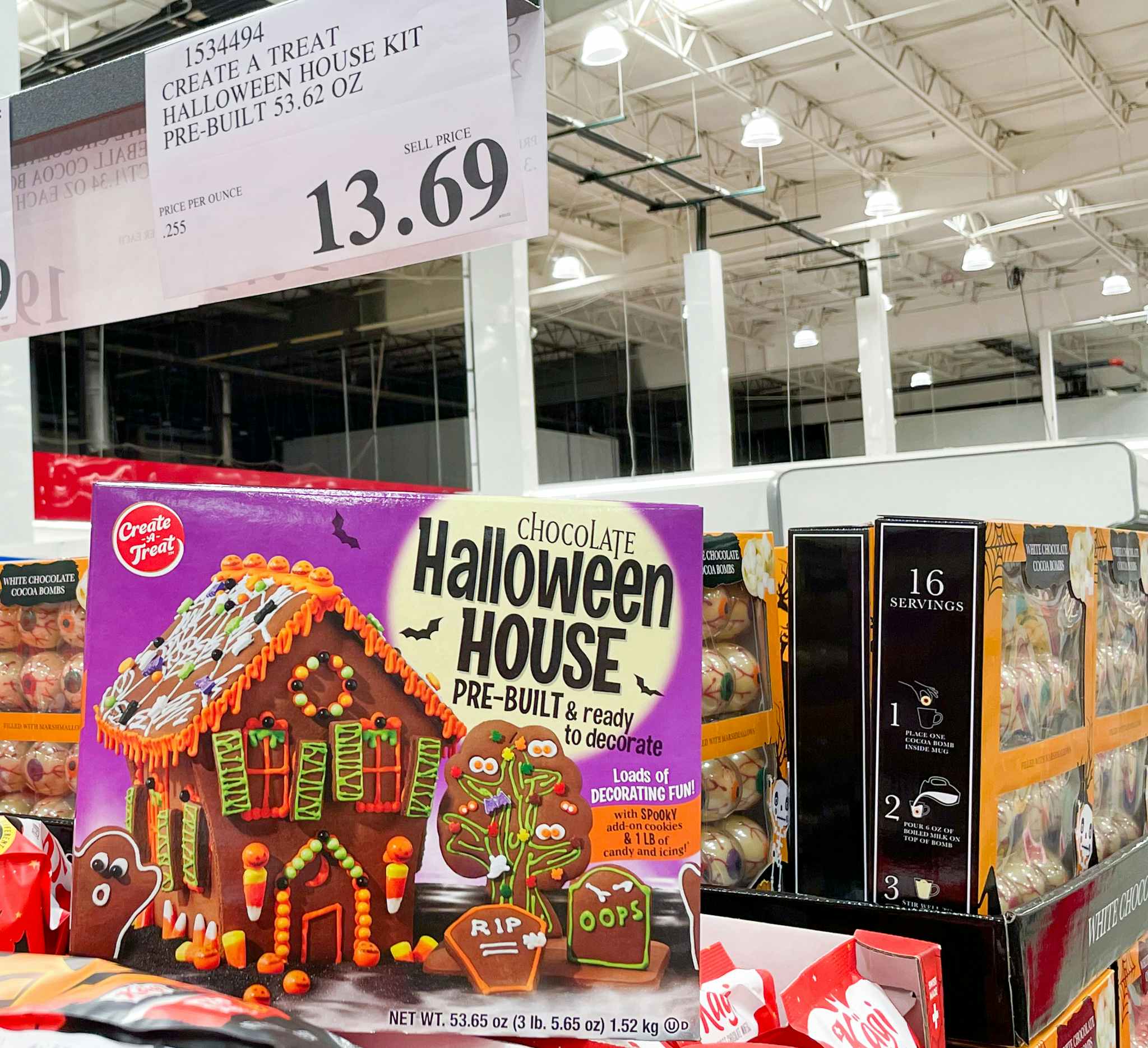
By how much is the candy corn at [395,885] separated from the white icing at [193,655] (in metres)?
0.17

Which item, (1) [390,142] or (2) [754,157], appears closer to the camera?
(1) [390,142]

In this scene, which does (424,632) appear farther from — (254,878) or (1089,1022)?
(1089,1022)

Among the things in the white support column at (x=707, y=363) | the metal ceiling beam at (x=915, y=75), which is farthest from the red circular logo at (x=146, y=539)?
the white support column at (x=707, y=363)

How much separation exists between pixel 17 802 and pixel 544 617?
3.54ft

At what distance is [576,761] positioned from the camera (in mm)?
825

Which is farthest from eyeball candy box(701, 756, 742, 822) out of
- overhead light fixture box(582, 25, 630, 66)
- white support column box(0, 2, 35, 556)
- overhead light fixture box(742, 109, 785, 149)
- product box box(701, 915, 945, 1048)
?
overhead light fixture box(742, 109, 785, 149)

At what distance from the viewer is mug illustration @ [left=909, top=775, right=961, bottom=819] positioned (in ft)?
3.40

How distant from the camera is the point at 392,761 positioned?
81 cm

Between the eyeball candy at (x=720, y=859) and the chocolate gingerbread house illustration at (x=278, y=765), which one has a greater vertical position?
the chocolate gingerbread house illustration at (x=278, y=765)

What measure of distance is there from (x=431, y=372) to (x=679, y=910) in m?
11.6

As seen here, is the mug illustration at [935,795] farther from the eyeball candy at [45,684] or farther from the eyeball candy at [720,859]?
the eyeball candy at [45,684]

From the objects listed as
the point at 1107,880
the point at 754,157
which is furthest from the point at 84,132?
the point at 754,157

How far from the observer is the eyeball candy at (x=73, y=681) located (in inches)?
59.6

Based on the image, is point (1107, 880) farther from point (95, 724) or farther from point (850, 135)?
point (850, 135)
